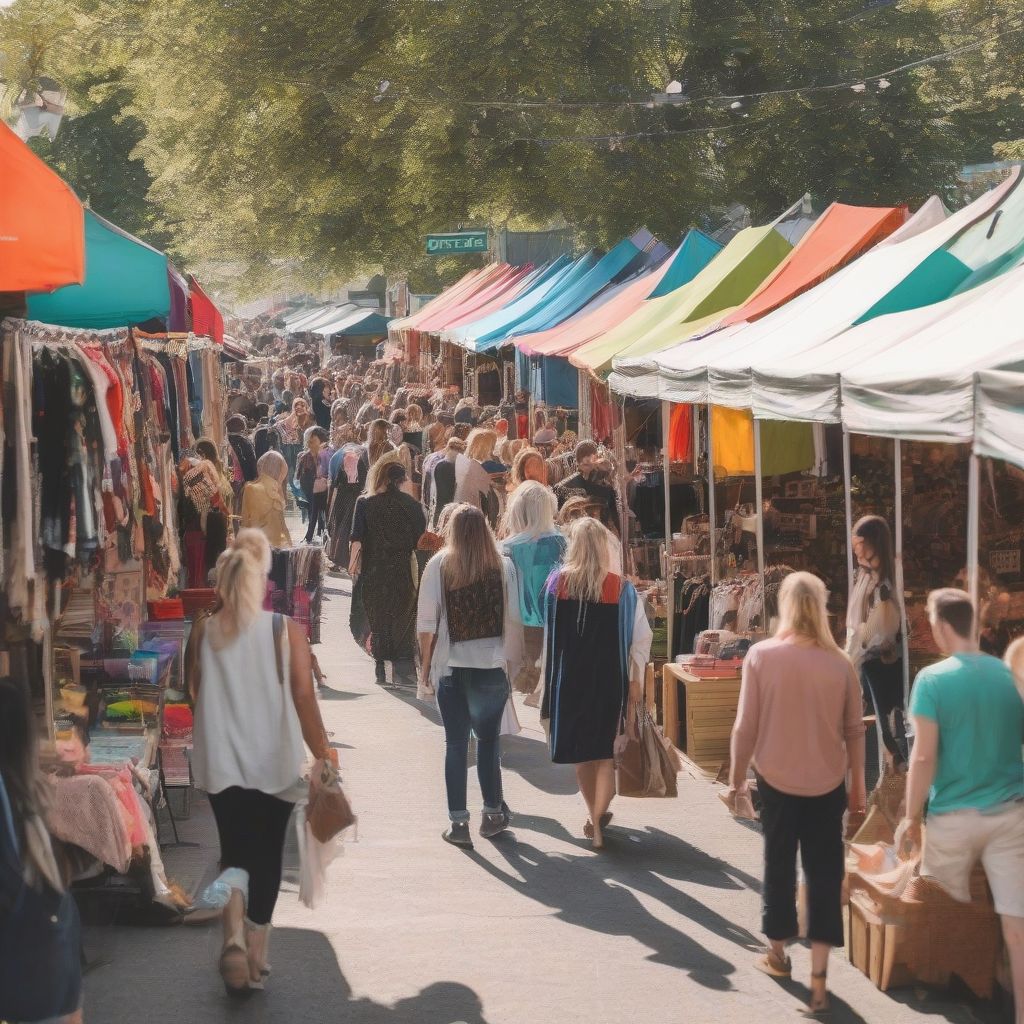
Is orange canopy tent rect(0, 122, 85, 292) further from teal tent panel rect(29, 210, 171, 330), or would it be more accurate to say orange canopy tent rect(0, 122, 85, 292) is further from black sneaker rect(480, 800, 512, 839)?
black sneaker rect(480, 800, 512, 839)

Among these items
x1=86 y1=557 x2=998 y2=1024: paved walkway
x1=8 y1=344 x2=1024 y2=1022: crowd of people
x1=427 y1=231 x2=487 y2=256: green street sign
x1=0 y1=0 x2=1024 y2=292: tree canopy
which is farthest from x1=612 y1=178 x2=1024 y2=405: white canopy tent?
x1=0 y1=0 x2=1024 y2=292: tree canopy

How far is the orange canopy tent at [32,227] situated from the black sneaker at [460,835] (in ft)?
11.6

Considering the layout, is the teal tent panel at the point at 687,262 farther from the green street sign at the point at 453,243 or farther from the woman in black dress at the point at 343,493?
the green street sign at the point at 453,243

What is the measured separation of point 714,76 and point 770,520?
1921 cm

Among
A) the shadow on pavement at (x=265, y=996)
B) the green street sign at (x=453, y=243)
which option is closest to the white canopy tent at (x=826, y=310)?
the shadow on pavement at (x=265, y=996)

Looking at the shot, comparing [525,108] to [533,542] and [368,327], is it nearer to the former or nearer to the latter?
[533,542]

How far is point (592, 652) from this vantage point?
8.14 metres

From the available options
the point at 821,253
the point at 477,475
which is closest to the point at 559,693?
the point at 821,253

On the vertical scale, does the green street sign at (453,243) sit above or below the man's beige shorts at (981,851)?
above

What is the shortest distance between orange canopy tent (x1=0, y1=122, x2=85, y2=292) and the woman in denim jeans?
264 centimetres

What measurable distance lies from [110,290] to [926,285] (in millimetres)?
4791

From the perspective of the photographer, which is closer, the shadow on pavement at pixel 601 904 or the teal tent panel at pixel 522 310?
→ the shadow on pavement at pixel 601 904

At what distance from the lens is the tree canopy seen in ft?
87.5

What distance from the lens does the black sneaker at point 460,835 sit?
8.41 m
